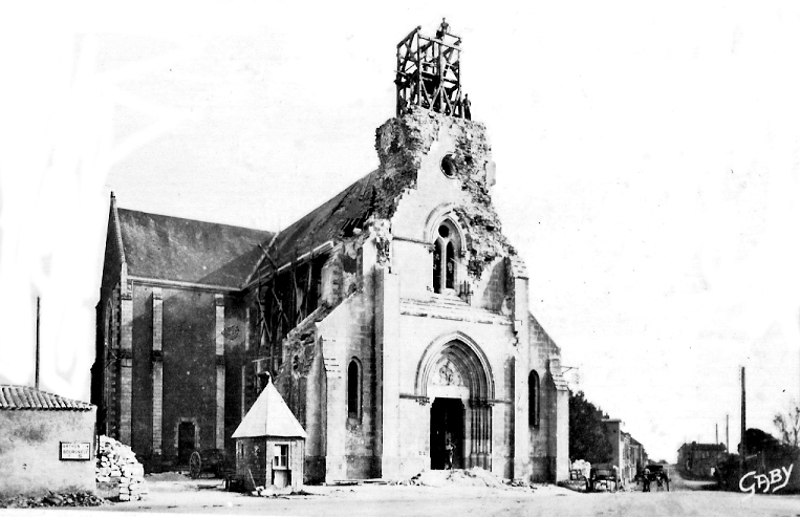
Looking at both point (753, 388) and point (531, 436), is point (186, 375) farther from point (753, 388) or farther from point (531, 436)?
point (753, 388)

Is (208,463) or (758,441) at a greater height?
(758,441)

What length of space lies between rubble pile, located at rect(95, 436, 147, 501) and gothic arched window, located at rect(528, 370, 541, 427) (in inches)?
595

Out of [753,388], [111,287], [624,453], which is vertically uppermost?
[111,287]

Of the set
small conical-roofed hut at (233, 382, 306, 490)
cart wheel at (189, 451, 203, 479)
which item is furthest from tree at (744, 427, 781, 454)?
cart wheel at (189, 451, 203, 479)

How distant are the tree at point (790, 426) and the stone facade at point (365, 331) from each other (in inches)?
303

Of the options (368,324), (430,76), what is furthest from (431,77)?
(368,324)

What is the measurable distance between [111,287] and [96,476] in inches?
562

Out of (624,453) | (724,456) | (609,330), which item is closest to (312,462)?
(609,330)

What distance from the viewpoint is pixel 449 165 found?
34.5 meters

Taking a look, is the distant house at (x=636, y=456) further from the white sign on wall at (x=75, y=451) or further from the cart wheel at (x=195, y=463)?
the white sign on wall at (x=75, y=451)

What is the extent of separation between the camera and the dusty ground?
2295cm

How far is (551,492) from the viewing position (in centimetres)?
3136

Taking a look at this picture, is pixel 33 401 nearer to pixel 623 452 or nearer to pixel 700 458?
pixel 700 458

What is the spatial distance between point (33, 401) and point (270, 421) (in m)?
6.32
